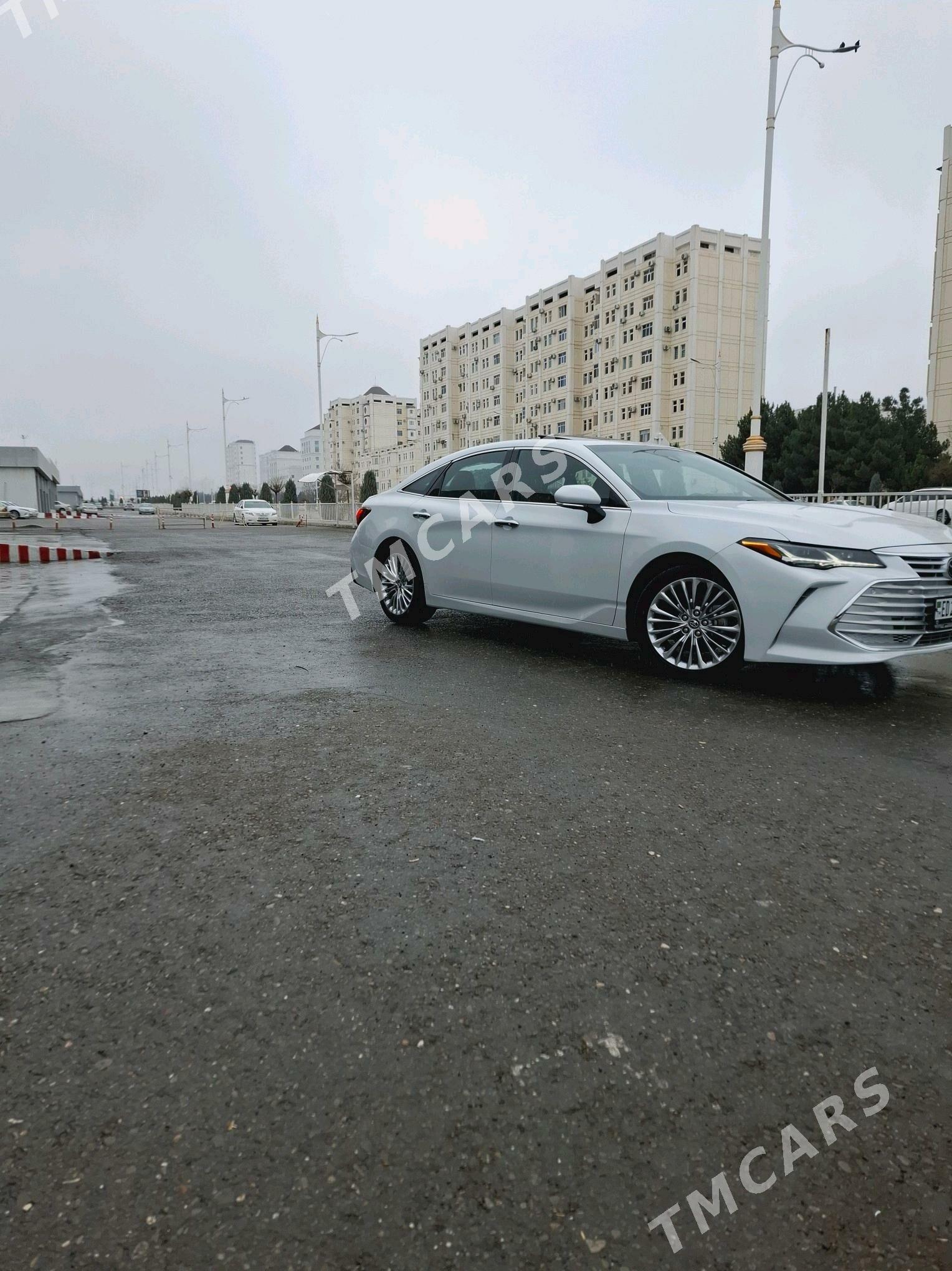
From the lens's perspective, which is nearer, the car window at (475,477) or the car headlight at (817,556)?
the car headlight at (817,556)

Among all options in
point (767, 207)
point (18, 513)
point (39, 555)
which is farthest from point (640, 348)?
point (39, 555)

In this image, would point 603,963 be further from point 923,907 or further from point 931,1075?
point 923,907

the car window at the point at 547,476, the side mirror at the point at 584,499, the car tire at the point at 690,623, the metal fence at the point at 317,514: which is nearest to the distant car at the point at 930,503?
the car window at the point at 547,476

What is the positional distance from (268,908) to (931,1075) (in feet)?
5.52

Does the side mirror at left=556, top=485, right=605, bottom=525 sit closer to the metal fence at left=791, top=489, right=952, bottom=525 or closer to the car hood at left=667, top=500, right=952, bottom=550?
the car hood at left=667, top=500, right=952, bottom=550

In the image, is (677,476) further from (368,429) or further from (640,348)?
(368,429)

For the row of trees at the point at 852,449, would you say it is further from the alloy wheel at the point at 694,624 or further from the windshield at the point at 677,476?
the alloy wheel at the point at 694,624

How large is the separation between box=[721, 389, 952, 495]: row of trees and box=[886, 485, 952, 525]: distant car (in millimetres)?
20284

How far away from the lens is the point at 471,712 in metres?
4.57

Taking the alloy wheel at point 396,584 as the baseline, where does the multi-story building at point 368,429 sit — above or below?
above

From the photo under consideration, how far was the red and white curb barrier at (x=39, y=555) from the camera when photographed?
16.4 m

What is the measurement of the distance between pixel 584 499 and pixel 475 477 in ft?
4.93

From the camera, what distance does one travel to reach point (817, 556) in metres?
4.72

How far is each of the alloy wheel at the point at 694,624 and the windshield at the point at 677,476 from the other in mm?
747
